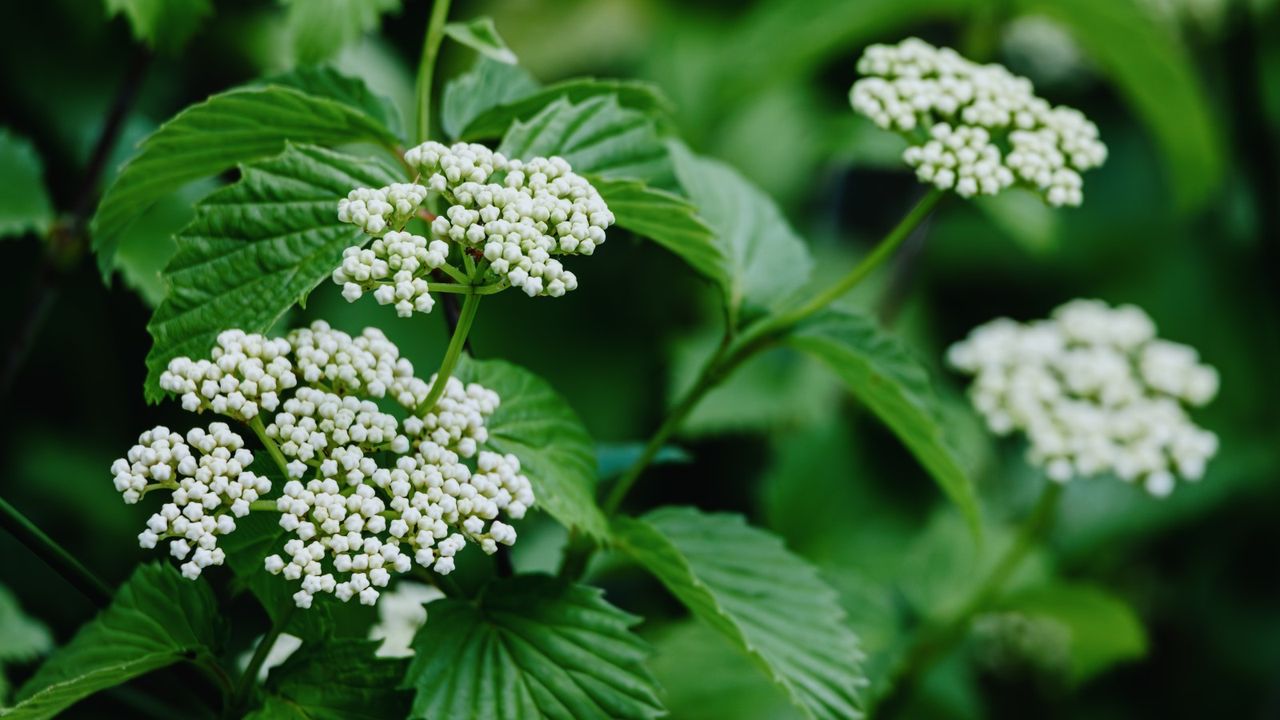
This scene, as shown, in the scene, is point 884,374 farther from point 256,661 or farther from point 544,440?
point 256,661

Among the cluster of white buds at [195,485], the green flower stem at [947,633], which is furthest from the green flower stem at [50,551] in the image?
the green flower stem at [947,633]

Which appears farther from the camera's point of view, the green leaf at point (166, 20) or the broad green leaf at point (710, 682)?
the broad green leaf at point (710, 682)

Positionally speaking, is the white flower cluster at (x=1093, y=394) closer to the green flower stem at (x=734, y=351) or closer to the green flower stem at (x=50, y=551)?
the green flower stem at (x=734, y=351)

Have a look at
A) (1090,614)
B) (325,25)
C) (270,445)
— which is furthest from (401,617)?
(1090,614)

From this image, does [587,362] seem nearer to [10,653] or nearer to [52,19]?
[52,19]

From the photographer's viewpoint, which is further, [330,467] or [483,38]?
[483,38]

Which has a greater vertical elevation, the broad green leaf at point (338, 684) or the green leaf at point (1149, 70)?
the green leaf at point (1149, 70)
